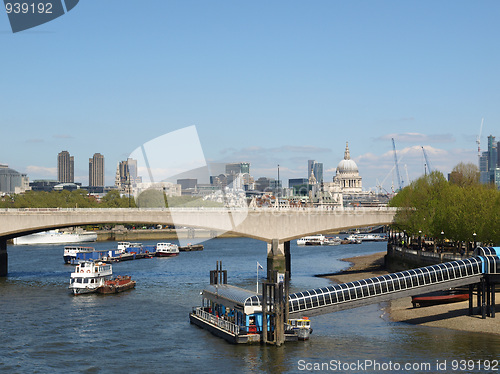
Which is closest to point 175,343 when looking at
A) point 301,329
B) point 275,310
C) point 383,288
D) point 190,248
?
point 275,310

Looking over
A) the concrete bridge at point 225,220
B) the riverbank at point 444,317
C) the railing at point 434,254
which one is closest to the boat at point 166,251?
the concrete bridge at point 225,220

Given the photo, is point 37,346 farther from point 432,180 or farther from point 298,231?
point 432,180

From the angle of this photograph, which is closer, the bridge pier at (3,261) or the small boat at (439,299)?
the small boat at (439,299)

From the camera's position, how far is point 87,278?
237 feet

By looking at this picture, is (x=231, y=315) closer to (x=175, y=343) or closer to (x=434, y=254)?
(x=175, y=343)

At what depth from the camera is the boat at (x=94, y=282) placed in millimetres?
70938

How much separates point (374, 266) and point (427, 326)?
46699 millimetres

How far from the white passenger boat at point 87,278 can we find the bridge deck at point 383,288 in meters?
27.9

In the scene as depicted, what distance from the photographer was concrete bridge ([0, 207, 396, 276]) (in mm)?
84562

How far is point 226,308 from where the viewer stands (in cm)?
5053

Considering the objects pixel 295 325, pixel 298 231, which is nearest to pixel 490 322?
pixel 295 325

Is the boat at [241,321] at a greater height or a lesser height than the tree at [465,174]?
lesser

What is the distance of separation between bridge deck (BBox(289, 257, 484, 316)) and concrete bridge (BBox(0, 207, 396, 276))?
33.8 meters

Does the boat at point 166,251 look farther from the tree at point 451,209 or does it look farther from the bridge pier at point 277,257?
the tree at point 451,209
